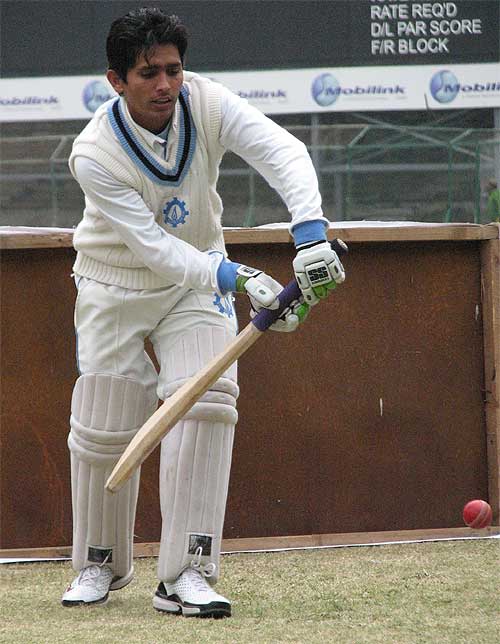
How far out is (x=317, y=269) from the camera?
347cm

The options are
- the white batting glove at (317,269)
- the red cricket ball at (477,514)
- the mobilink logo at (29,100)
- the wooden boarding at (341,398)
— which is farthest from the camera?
the mobilink logo at (29,100)

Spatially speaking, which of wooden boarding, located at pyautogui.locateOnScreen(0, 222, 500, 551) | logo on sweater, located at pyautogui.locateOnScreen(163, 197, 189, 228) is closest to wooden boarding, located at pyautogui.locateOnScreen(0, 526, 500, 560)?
wooden boarding, located at pyautogui.locateOnScreen(0, 222, 500, 551)

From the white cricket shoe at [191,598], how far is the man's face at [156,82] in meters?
1.31

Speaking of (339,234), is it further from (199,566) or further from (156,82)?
(199,566)

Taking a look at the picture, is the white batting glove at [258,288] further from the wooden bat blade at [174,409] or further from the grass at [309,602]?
the grass at [309,602]

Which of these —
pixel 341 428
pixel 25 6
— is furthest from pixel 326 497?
pixel 25 6

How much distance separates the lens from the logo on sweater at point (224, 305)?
389cm

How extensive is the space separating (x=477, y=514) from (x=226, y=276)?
1704 mm

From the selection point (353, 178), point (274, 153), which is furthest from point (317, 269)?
point (353, 178)

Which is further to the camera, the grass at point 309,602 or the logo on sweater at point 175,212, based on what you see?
the logo on sweater at point 175,212

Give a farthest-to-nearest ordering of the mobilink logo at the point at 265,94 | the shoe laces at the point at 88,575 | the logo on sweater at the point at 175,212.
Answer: the mobilink logo at the point at 265,94, the shoe laces at the point at 88,575, the logo on sweater at the point at 175,212

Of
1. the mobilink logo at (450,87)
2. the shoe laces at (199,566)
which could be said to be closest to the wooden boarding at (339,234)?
the shoe laces at (199,566)

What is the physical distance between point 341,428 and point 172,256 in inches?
62.6

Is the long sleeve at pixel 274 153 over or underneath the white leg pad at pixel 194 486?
over
